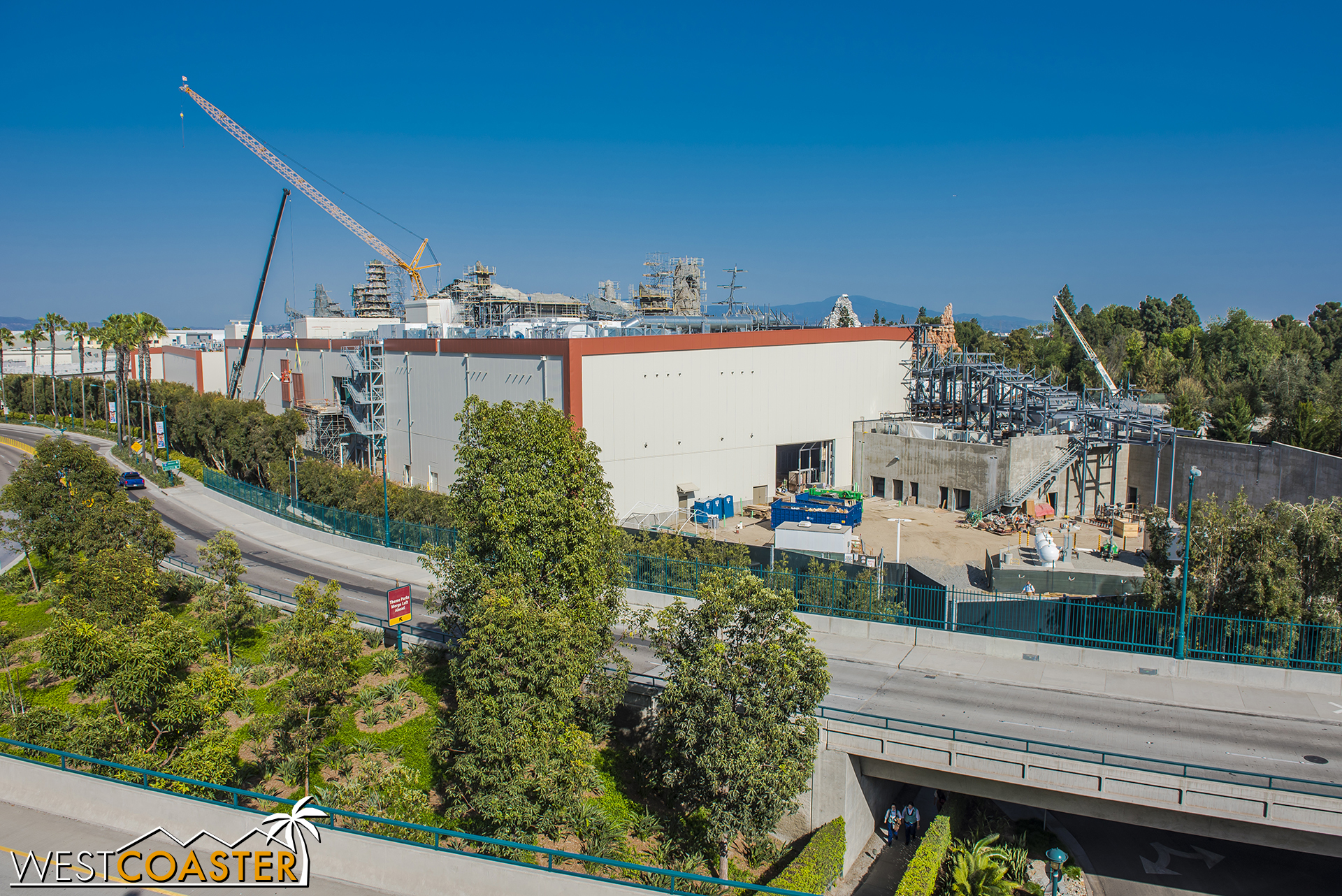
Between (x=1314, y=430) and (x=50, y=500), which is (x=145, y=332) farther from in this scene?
(x=1314, y=430)

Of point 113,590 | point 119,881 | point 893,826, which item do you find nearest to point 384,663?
point 113,590

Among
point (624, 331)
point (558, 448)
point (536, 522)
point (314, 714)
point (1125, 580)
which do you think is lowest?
point (314, 714)

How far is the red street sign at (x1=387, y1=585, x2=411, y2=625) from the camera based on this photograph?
3072cm

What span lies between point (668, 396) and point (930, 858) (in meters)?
35.7

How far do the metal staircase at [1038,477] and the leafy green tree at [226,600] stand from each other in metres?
42.9

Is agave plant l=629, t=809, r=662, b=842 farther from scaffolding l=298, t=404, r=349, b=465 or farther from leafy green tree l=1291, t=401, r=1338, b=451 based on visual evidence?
scaffolding l=298, t=404, r=349, b=465

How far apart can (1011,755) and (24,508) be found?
4352 cm

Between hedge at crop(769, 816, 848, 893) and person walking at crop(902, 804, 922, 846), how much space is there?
3016mm

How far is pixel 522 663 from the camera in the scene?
19.5m

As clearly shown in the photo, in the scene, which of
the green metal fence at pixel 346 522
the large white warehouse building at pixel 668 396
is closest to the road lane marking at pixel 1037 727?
the large white warehouse building at pixel 668 396

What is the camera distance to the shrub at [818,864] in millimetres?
19516

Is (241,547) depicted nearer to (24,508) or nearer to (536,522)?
(24,508)

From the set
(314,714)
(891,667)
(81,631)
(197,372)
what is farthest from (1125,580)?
(197,372)

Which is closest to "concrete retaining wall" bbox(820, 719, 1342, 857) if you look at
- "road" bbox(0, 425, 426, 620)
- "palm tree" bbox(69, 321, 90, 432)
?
"road" bbox(0, 425, 426, 620)
